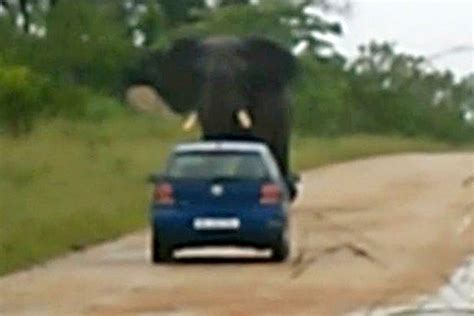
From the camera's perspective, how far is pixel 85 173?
41.6 metres

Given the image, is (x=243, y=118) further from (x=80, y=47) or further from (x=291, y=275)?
(x=80, y=47)

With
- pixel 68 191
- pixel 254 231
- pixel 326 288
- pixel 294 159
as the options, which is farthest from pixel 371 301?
pixel 294 159

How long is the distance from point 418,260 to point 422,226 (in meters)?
6.32

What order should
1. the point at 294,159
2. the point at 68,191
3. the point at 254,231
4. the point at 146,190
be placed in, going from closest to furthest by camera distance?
the point at 254,231, the point at 68,191, the point at 146,190, the point at 294,159

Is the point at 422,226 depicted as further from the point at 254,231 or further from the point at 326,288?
the point at 326,288

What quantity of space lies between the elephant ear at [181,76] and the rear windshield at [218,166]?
163 inches

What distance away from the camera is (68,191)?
36219mm

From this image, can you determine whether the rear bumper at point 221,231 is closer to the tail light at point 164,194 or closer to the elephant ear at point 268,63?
the tail light at point 164,194

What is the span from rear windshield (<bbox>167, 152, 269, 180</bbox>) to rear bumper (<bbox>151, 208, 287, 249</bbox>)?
41 centimetres

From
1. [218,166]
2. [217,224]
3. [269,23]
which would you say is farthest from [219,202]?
[269,23]

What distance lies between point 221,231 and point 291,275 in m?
2.69

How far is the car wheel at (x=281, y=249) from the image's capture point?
974 inches

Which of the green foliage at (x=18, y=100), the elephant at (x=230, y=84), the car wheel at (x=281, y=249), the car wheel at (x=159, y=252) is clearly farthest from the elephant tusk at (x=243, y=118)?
the green foliage at (x=18, y=100)

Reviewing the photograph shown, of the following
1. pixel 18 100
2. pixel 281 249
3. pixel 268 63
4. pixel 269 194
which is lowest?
pixel 18 100
